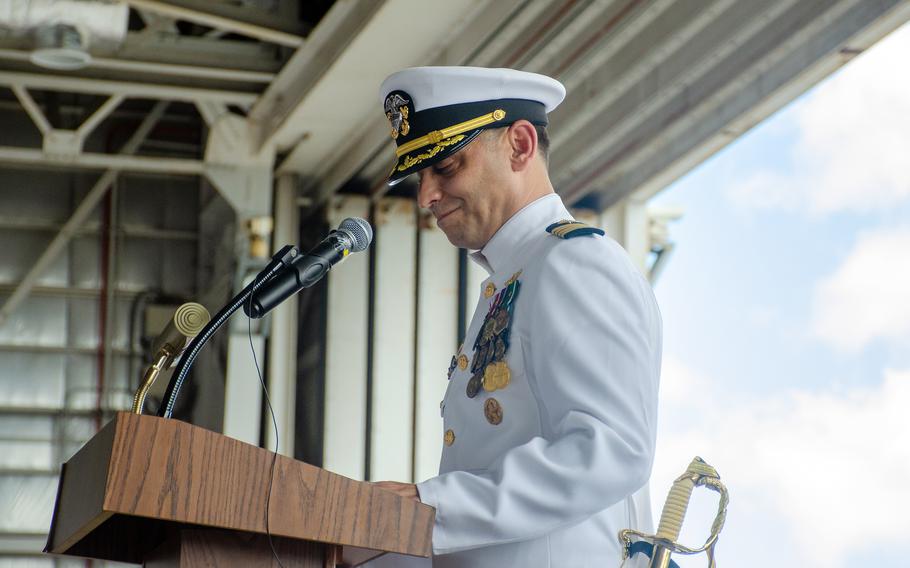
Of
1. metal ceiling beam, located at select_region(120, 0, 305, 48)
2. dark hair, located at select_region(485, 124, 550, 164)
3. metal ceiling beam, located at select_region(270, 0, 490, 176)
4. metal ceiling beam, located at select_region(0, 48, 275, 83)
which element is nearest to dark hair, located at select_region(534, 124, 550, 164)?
dark hair, located at select_region(485, 124, 550, 164)

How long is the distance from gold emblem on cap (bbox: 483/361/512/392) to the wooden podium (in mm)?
296

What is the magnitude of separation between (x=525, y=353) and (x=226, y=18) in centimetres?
513

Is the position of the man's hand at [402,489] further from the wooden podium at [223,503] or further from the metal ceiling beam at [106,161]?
the metal ceiling beam at [106,161]

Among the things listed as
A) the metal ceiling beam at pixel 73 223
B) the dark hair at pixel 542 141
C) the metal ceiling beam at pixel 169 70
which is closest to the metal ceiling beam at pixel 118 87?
the metal ceiling beam at pixel 169 70

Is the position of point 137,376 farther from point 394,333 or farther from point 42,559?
point 394,333

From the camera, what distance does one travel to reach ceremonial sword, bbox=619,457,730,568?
170 cm

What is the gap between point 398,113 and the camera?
6.79 ft

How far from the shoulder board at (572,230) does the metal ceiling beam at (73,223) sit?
8.07m

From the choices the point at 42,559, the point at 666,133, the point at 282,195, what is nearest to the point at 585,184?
the point at 666,133

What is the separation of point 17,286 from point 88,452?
29.0 feet

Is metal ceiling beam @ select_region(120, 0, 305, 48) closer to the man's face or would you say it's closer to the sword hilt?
the man's face

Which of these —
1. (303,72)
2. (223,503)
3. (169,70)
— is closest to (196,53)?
(169,70)

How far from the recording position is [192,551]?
57.7 inches

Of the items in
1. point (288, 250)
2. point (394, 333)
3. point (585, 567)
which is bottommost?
point (585, 567)
